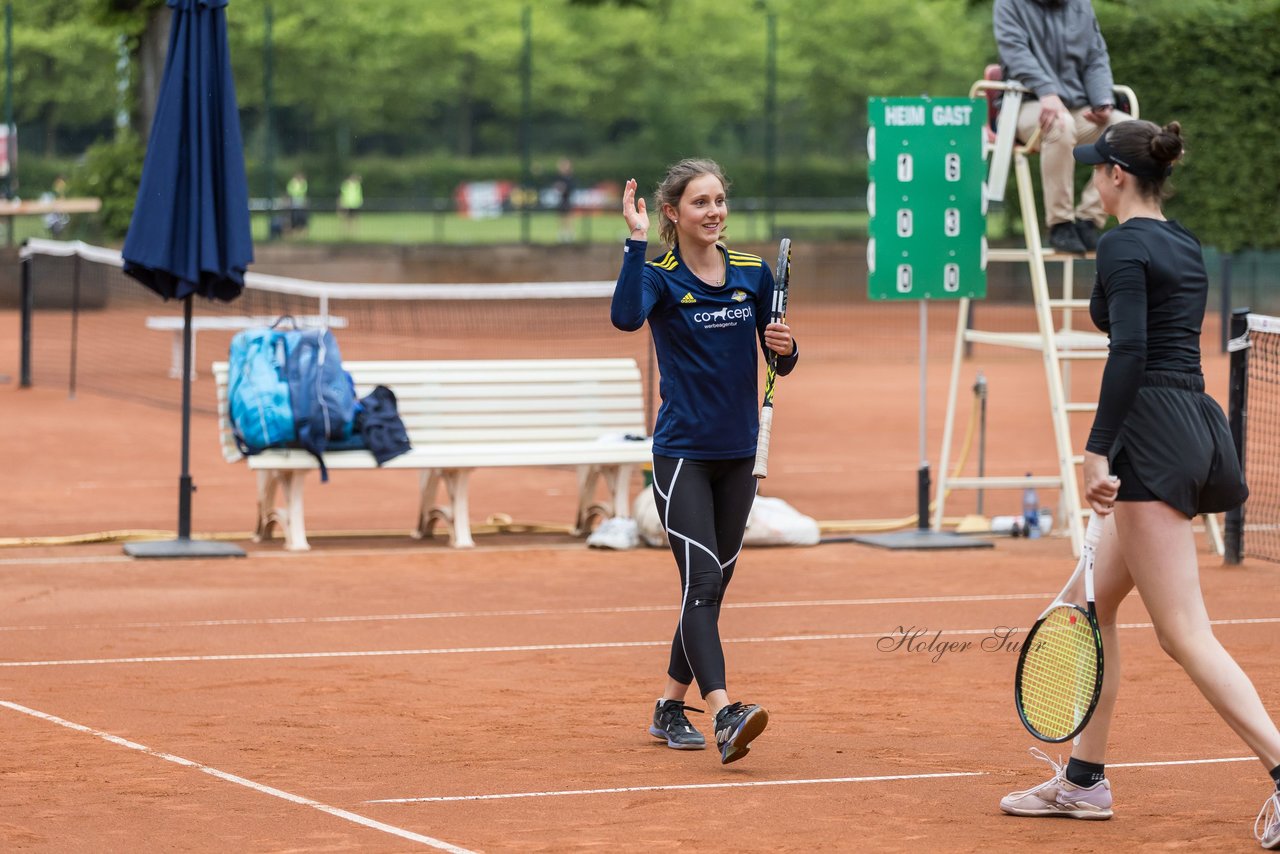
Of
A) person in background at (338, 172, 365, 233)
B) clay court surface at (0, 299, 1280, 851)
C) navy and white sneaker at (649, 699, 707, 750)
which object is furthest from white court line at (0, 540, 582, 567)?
person in background at (338, 172, 365, 233)

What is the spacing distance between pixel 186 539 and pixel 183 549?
0.51ft

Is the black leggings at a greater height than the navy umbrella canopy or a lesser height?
lesser

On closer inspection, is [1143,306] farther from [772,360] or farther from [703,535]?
[703,535]

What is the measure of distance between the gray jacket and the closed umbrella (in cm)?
427

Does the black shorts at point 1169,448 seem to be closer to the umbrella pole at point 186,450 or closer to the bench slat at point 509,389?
the umbrella pole at point 186,450

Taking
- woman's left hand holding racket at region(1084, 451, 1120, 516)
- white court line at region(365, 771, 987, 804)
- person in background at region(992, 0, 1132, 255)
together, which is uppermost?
person in background at region(992, 0, 1132, 255)

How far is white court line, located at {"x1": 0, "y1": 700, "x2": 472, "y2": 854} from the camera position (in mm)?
5207

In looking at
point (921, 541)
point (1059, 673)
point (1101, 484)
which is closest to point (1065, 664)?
point (1059, 673)

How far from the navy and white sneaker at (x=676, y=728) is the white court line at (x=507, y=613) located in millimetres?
2826

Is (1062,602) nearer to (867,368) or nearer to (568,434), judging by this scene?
(568,434)

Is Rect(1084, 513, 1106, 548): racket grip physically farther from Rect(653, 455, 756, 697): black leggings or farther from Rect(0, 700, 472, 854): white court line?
Rect(0, 700, 472, 854): white court line

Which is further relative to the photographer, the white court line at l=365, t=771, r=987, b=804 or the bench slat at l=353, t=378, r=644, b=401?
the bench slat at l=353, t=378, r=644, b=401

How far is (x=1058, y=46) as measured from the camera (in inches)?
420

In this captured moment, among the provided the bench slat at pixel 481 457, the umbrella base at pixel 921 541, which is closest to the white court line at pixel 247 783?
the bench slat at pixel 481 457
